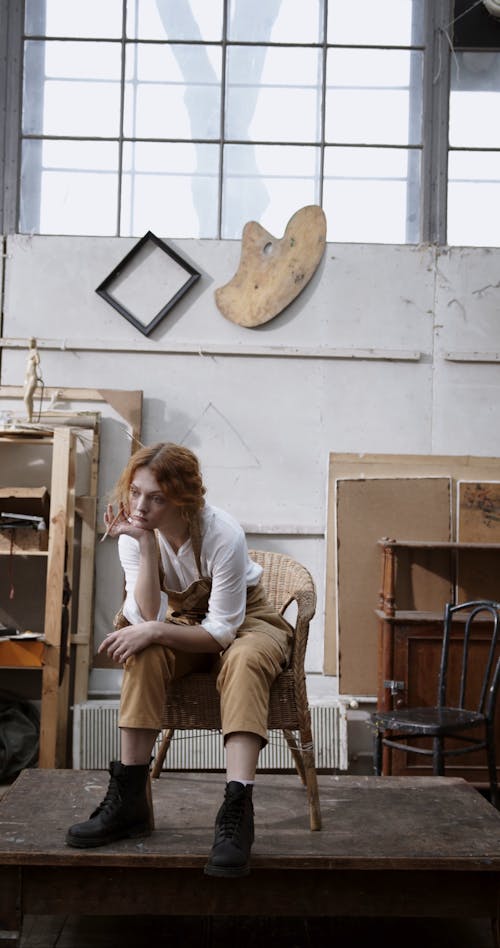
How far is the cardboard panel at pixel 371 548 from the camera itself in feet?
14.2

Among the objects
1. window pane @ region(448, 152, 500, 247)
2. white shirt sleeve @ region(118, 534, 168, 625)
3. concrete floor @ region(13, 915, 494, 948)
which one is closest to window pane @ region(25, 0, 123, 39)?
window pane @ region(448, 152, 500, 247)

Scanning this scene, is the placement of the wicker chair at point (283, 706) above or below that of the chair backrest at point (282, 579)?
below

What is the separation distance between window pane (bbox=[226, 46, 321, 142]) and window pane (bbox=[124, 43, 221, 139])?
0.14 metres

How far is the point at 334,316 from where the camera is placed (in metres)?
4.58

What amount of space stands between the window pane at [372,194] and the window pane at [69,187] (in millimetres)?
1016

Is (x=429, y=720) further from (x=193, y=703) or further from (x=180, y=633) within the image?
(x=180, y=633)

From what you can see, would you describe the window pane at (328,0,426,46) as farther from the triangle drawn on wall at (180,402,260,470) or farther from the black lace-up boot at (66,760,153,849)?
the black lace-up boot at (66,760,153,849)

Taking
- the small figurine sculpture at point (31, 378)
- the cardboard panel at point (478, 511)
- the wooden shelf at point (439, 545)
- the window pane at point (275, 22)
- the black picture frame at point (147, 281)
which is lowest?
the wooden shelf at point (439, 545)

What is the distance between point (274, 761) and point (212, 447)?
139cm

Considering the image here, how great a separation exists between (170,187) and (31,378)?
3.88 ft

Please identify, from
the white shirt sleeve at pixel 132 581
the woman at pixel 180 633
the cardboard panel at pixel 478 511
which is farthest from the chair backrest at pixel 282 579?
the cardboard panel at pixel 478 511

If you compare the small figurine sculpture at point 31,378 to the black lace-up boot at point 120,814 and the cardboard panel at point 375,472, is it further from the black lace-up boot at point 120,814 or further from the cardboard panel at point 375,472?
the black lace-up boot at point 120,814

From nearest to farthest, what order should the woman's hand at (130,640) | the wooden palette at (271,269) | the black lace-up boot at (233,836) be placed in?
the black lace-up boot at (233,836), the woman's hand at (130,640), the wooden palette at (271,269)

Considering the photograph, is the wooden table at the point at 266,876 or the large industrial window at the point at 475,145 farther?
the large industrial window at the point at 475,145
